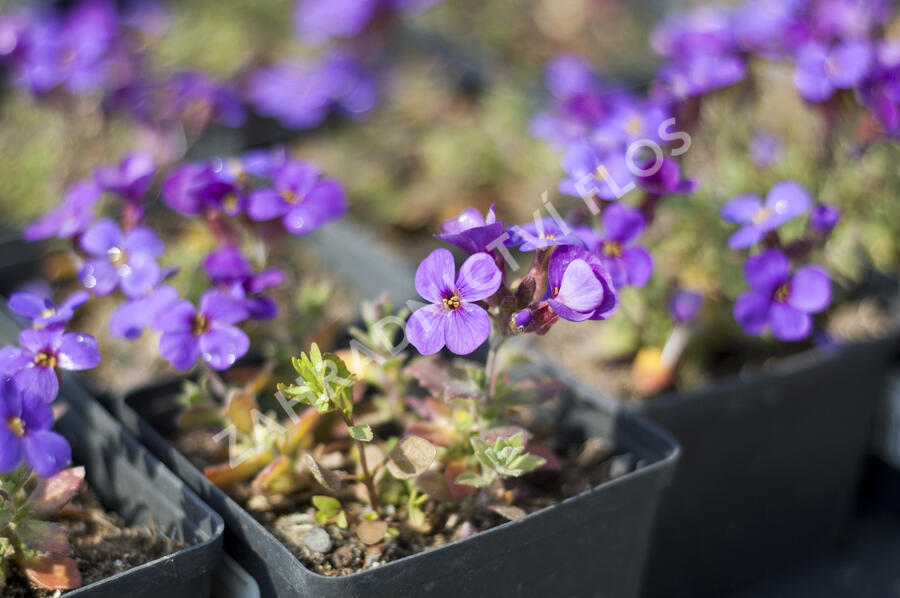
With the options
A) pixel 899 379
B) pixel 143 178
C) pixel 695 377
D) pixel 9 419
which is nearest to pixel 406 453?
pixel 9 419

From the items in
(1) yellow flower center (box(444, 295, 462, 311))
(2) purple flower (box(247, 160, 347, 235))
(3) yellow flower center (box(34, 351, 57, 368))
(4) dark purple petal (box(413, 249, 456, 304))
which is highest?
(4) dark purple petal (box(413, 249, 456, 304))

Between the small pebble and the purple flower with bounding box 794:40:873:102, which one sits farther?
the purple flower with bounding box 794:40:873:102

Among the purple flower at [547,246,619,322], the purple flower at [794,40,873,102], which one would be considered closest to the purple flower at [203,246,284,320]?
the purple flower at [547,246,619,322]

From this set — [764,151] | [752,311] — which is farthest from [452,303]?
[764,151]

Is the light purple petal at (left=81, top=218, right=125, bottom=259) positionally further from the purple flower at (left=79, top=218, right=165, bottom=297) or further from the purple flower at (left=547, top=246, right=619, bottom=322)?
the purple flower at (left=547, top=246, right=619, bottom=322)

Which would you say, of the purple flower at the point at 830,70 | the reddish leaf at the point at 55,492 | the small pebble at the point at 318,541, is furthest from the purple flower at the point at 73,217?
the purple flower at the point at 830,70

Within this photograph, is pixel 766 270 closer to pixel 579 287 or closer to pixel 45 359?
pixel 579 287

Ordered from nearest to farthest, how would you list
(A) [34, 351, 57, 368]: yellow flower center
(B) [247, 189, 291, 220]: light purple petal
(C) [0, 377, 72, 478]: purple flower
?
(C) [0, 377, 72, 478]: purple flower < (A) [34, 351, 57, 368]: yellow flower center < (B) [247, 189, 291, 220]: light purple petal
